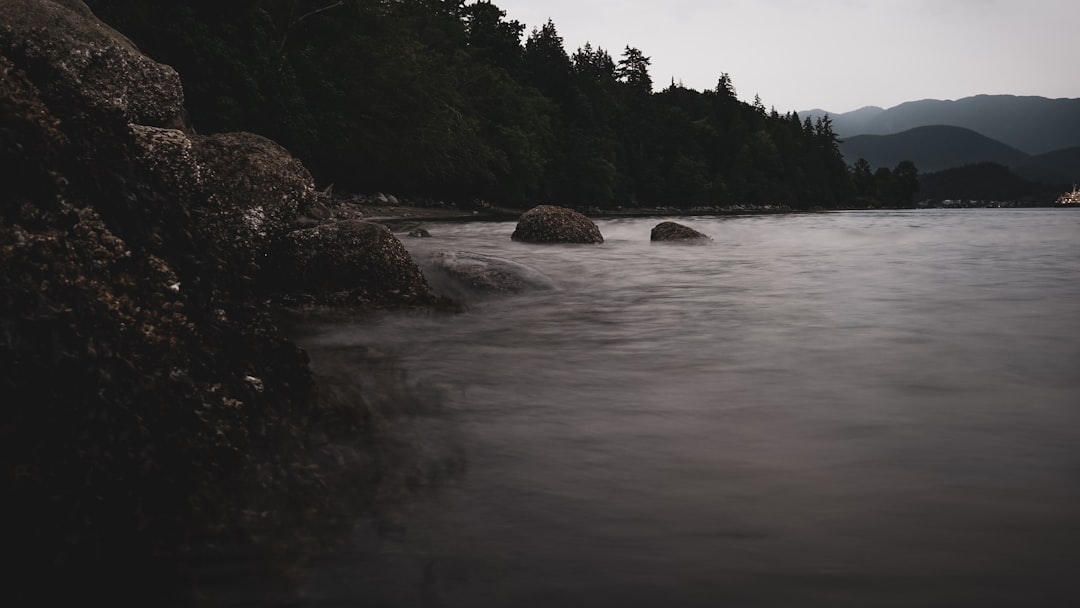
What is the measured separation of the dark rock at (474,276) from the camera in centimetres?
952

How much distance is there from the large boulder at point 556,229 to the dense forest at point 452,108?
12624mm

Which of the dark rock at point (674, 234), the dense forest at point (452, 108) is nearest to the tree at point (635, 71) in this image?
the dense forest at point (452, 108)

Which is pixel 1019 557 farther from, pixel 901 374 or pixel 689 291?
pixel 689 291

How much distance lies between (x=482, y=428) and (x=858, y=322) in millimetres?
5510

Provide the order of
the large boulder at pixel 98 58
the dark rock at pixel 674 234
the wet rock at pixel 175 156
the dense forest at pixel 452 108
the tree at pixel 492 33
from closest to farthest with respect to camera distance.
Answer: the wet rock at pixel 175 156 → the large boulder at pixel 98 58 → the dark rock at pixel 674 234 → the dense forest at pixel 452 108 → the tree at pixel 492 33

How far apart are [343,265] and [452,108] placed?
38.4 metres

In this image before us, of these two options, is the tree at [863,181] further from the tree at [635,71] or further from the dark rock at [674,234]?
the dark rock at [674,234]

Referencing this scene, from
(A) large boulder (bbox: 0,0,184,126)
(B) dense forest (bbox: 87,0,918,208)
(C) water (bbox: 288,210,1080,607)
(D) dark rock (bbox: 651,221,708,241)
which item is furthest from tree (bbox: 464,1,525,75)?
(C) water (bbox: 288,210,1080,607)

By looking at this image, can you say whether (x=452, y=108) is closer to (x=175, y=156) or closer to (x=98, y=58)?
(x=98, y=58)

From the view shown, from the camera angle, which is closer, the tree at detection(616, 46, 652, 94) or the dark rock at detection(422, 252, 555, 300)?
the dark rock at detection(422, 252, 555, 300)

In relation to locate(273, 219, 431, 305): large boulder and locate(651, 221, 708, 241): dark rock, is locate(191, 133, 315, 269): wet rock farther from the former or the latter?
locate(651, 221, 708, 241): dark rock

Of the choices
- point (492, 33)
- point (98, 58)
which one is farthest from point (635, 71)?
point (98, 58)

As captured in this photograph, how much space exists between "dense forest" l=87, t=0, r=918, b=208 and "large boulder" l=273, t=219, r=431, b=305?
19592 mm

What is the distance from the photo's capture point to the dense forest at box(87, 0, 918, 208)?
26.2 metres
